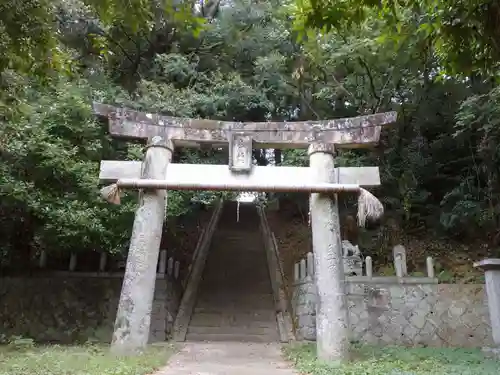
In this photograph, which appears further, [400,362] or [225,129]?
[225,129]

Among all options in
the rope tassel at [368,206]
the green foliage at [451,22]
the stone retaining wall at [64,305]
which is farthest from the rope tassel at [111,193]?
the green foliage at [451,22]

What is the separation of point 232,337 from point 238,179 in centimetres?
390

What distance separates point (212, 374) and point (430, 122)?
10.7 metres

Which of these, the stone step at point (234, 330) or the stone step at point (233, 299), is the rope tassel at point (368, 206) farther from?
the stone step at point (233, 299)

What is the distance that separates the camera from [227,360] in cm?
804

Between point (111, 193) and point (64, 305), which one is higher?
point (111, 193)

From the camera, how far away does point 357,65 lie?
530 inches

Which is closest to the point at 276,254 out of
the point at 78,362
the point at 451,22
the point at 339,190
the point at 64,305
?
the point at 64,305

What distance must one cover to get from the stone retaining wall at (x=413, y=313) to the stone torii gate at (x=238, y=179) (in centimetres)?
257

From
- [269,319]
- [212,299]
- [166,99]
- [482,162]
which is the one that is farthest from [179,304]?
[482,162]

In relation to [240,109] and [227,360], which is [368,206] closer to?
[227,360]

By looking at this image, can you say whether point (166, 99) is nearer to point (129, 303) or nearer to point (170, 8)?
point (129, 303)

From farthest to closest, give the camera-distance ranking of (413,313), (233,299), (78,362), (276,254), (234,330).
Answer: (276,254) → (233,299) → (234,330) → (413,313) → (78,362)

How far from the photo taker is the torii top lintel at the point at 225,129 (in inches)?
358
